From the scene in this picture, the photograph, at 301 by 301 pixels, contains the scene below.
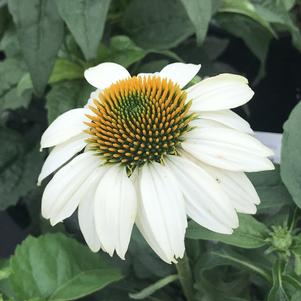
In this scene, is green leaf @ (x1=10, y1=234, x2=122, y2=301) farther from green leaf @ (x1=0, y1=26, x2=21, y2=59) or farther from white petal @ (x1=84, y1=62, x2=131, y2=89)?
green leaf @ (x1=0, y1=26, x2=21, y2=59)

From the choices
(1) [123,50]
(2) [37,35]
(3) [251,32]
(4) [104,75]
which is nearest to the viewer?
(4) [104,75]

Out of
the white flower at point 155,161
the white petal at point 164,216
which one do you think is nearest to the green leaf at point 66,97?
the white flower at point 155,161

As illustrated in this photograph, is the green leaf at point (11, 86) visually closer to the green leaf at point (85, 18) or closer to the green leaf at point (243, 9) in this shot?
the green leaf at point (85, 18)

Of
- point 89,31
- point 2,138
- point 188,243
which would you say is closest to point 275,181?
point 188,243

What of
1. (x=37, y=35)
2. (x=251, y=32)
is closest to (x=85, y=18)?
(x=37, y=35)

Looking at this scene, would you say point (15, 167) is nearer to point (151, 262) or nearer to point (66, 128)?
point (151, 262)

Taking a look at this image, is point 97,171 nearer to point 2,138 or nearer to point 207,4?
point 207,4

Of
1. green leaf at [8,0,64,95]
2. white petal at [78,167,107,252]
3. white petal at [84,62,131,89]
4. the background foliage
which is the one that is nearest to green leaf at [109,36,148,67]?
the background foliage
